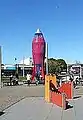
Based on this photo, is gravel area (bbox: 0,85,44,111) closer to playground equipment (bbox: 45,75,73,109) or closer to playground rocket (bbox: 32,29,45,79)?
playground equipment (bbox: 45,75,73,109)

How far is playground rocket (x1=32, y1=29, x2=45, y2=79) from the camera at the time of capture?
58075 millimetres

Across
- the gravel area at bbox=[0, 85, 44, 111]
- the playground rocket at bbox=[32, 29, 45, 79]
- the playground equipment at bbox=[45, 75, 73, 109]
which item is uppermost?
the playground rocket at bbox=[32, 29, 45, 79]

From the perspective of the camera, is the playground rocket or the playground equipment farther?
the playground rocket

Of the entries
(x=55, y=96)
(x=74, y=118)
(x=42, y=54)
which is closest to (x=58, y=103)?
(x=55, y=96)

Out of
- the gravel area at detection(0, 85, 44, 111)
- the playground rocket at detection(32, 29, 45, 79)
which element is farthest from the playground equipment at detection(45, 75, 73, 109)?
the playground rocket at detection(32, 29, 45, 79)

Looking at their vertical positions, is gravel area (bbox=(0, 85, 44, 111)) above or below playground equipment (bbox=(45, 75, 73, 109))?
below

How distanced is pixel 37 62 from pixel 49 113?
4473 centimetres

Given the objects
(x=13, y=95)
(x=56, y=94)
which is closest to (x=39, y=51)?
(x=13, y=95)

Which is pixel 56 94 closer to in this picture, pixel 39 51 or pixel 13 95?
pixel 13 95

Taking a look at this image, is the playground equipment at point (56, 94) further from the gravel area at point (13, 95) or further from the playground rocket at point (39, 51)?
the playground rocket at point (39, 51)

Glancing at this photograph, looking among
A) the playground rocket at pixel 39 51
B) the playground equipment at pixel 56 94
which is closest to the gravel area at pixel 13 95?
the playground equipment at pixel 56 94

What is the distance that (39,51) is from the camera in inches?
2311

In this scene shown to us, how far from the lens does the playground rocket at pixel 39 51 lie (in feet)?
191

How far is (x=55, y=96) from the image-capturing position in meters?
19.4
